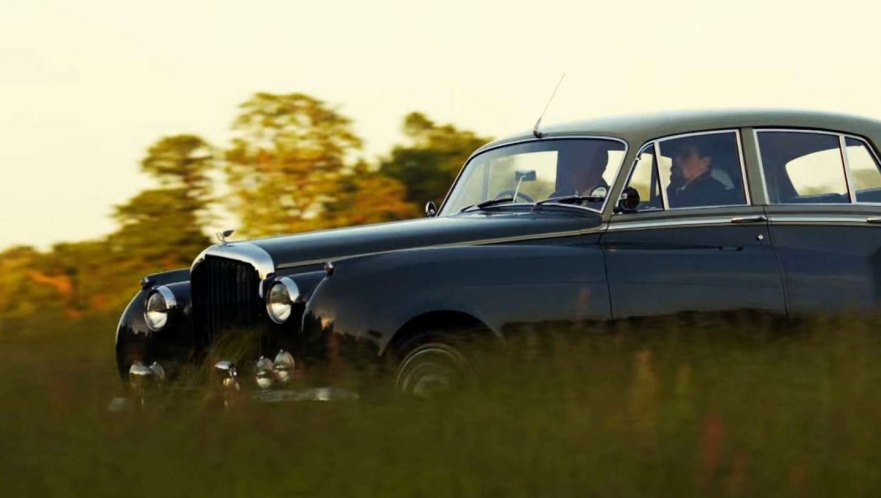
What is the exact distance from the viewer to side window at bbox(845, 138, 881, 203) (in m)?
8.66

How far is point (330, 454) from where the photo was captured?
5.44m

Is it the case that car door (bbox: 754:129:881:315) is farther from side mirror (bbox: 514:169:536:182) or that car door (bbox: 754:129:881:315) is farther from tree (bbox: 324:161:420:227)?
tree (bbox: 324:161:420:227)

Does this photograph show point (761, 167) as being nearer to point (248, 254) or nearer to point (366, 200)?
point (248, 254)

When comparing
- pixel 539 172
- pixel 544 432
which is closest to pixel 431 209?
pixel 539 172

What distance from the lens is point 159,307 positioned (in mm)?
8109

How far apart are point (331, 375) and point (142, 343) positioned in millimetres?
1805

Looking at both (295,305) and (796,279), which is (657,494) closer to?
(295,305)

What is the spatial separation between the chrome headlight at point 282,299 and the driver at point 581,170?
6.05 ft

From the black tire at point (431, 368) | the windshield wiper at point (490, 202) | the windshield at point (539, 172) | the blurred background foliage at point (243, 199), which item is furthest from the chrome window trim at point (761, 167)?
the blurred background foliage at point (243, 199)

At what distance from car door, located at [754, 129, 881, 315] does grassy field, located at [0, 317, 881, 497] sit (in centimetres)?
46

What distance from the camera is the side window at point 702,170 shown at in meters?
8.11

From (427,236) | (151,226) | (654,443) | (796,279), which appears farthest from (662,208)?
(151,226)

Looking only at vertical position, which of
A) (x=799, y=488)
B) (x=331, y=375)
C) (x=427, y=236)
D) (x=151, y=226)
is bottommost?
(x=799, y=488)

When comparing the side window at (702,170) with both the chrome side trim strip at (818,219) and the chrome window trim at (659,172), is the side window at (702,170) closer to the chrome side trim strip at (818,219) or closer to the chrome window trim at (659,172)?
the chrome window trim at (659,172)
